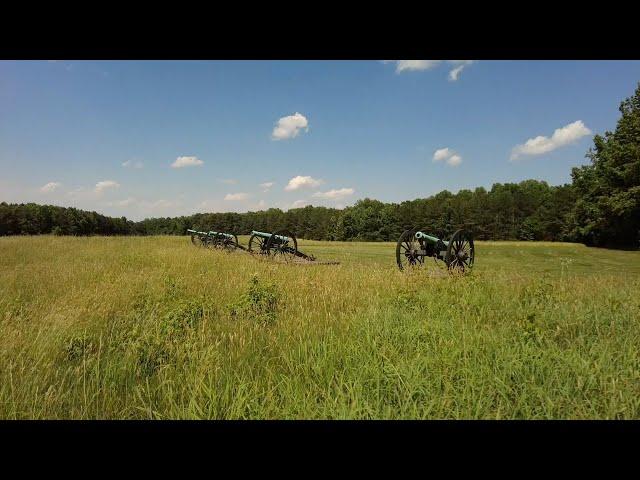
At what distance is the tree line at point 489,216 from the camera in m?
29.7

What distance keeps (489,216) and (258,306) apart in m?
68.0

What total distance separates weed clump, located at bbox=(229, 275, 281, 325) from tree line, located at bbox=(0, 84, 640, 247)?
6.09 metres

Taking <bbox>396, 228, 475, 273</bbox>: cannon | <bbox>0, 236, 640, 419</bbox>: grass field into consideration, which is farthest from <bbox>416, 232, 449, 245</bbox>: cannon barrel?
<bbox>0, 236, 640, 419</bbox>: grass field

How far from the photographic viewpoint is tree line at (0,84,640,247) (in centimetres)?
2973

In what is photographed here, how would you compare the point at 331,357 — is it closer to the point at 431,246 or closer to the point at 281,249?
the point at 431,246

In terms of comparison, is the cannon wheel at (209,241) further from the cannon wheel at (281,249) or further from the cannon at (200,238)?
the cannon wheel at (281,249)

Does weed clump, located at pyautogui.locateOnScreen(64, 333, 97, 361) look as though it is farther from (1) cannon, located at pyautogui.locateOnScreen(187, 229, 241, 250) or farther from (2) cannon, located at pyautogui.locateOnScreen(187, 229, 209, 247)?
(2) cannon, located at pyautogui.locateOnScreen(187, 229, 209, 247)

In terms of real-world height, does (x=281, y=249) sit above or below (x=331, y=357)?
above

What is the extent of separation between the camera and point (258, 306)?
13.8 feet

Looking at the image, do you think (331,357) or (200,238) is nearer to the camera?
(331,357)

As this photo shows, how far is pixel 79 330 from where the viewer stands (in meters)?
3.47

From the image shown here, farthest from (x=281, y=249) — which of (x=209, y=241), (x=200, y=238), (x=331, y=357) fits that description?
(x=331, y=357)
